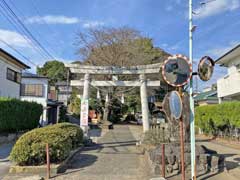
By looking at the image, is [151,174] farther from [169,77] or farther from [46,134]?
[46,134]

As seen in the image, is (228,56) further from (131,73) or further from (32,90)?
(32,90)

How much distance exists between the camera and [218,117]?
699 inches

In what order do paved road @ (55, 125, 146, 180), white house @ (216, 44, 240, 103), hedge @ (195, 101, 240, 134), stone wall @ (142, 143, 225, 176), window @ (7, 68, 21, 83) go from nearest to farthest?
paved road @ (55, 125, 146, 180), stone wall @ (142, 143, 225, 176), hedge @ (195, 101, 240, 134), white house @ (216, 44, 240, 103), window @ (7, 68, 21, 83)

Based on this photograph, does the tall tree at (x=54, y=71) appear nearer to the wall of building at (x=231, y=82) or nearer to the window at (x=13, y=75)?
the window at (x=13, y=75)

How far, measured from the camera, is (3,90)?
770 inches

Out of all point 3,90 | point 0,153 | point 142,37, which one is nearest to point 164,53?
point 142,37

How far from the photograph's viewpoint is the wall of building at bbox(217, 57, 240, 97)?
60.7 ft

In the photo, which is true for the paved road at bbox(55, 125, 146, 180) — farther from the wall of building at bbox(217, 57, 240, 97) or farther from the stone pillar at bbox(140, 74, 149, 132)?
the wall of building at bbox(217, 57, 240, 97)

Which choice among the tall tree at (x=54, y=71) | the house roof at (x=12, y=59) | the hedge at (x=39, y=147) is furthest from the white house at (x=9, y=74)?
the tall tree at (x=54, y=71)

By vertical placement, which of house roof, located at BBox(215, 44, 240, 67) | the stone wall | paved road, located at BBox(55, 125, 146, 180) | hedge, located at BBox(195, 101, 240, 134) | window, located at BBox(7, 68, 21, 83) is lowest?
paved road, located at BBox(55, 125, 146, 180)

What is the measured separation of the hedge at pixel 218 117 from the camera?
15430 mm

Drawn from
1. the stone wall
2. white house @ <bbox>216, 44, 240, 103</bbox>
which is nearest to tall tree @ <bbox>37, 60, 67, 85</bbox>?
white house @ <bbox>216, 44, 240, 103</bbox>

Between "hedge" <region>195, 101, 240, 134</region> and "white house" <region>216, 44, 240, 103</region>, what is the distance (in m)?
1.97

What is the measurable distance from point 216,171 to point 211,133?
13.3m
